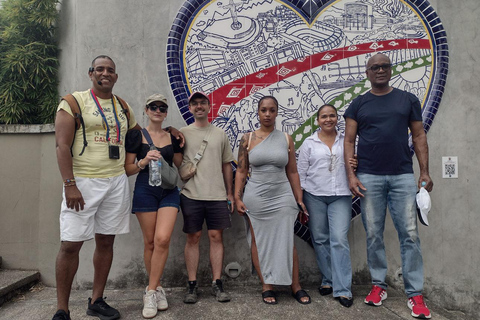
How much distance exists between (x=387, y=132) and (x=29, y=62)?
151 inches

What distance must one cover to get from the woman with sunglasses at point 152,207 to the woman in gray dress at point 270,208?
27.4 inches

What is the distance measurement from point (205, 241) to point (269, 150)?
136 centimetres

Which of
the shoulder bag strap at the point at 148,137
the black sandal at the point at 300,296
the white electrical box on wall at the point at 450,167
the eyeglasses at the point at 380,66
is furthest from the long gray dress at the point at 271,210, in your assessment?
the white electrical box on wall at the point at 450,167

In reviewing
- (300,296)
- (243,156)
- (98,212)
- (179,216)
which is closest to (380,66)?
(243,156)

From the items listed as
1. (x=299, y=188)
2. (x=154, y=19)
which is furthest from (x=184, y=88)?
(x=299, y=188)

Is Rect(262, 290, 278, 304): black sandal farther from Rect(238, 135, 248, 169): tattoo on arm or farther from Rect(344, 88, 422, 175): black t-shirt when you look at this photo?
Rect(344, 88, 422, 175): black t-shirt

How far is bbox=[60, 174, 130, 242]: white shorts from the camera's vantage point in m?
2.58

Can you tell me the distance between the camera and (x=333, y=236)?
3123 mm

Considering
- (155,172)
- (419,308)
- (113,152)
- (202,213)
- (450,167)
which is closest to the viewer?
(113,152)

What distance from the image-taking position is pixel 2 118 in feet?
12.5

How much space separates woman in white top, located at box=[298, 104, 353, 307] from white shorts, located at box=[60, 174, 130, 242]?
1.69 metres

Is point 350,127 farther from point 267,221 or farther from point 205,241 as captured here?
point 205,241

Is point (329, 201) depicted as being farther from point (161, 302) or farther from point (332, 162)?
point (161, 302)

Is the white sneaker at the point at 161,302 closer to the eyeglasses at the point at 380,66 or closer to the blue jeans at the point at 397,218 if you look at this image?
the blue jeans at the point at 397,218
